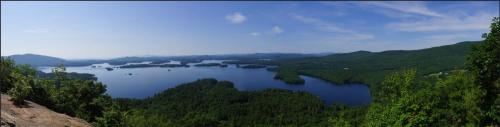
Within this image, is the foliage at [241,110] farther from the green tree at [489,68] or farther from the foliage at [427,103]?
the green tree at [489,68]

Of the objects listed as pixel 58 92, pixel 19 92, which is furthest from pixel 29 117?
pixel 58 92

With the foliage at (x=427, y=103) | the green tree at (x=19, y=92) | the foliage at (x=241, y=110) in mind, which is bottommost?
the foliage at (x=241, y=110)

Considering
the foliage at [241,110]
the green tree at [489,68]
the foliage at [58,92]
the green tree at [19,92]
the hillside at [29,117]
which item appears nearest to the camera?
the hillside at [29,117]

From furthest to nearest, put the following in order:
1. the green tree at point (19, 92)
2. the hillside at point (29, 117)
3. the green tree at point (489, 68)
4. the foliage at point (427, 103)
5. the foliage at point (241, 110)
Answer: the foliage at point (241, 110), the green tree at point (489, 68), the foliage at point (427, 103), the green tree at point (19, 92), the hillside at point (29, 117)

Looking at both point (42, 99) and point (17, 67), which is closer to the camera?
point (42, 99)

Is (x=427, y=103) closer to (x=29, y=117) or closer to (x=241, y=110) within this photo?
(x=29, y=117)

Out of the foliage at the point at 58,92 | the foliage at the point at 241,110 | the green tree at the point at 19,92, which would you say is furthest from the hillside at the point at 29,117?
the foliage at the point at 241,110

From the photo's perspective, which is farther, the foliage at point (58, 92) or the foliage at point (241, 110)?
the foliage at point (241, 110)

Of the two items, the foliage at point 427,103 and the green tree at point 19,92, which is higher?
the green tree at point 19,92

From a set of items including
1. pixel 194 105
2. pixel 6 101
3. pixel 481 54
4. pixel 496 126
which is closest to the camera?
pixel 6 101

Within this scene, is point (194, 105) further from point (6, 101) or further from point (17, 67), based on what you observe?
point (6, 101)

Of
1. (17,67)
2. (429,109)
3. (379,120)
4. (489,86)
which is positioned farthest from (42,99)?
(489,86)
